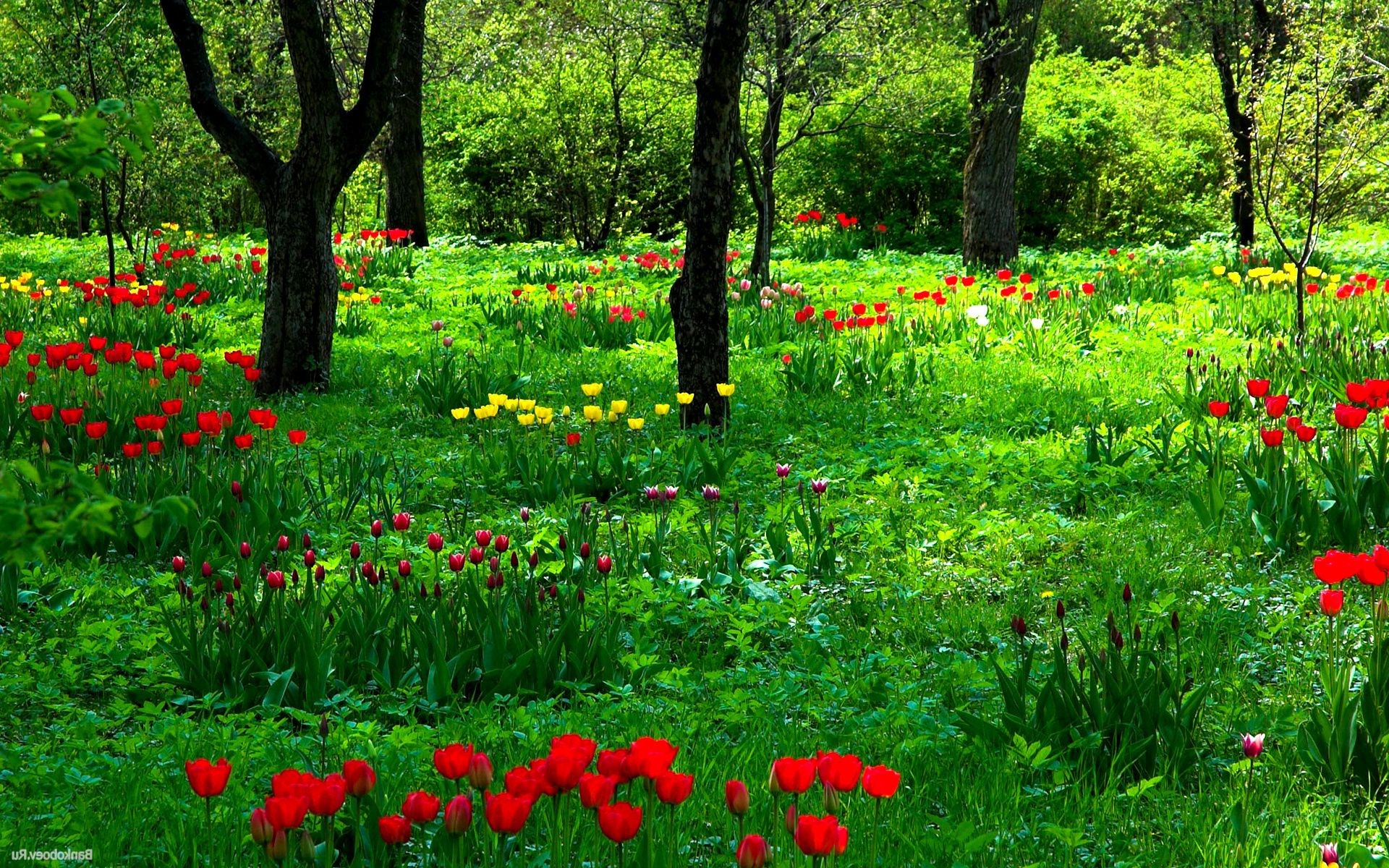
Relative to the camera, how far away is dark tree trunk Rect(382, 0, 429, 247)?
13656mm

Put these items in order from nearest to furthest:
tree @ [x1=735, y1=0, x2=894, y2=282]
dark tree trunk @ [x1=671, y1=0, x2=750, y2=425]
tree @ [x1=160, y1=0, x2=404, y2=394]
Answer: dark tree trunk @ [x1=671, y1=0, x2=750, y2=425], tree @ [x1=160, y1=0, x2=404, y2=394], tree @ [x1=735, y1=0, x2=894, y2=282]

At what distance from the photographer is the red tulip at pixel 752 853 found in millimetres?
1680

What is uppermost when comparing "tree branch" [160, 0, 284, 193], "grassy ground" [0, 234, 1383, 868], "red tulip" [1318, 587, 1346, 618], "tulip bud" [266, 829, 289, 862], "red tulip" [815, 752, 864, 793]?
"tree branch" [160, 0, 284, 193]

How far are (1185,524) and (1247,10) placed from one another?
32.8 feet

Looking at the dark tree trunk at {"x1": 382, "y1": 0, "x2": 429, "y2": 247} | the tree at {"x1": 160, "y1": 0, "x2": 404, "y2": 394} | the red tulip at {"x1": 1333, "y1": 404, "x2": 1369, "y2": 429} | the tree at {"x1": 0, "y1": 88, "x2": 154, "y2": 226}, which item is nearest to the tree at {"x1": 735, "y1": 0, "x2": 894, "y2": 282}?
the tree at {"x1": 160, "y1": 0, "x2": 404, "y2": 394}

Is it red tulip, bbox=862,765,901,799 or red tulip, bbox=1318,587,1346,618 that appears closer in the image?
red tulip, bbox=862,765,901,799

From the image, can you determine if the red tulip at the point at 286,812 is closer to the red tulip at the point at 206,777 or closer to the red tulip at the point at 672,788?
the red tulip at the point at 206,777

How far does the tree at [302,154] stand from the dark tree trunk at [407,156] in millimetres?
6634

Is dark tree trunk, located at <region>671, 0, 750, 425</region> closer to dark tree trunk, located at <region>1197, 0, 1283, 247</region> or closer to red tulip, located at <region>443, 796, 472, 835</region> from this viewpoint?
red tulip, located at <region>443, 796, 472, 835</region>

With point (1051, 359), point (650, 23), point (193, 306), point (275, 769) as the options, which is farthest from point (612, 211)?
point (275, 769)

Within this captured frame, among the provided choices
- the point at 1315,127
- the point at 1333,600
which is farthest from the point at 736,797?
the point at 1315,127

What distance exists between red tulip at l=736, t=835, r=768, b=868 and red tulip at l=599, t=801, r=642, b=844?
0.17 metres

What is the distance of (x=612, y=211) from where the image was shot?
14914 millimetres

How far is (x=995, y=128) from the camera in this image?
1187 cm
